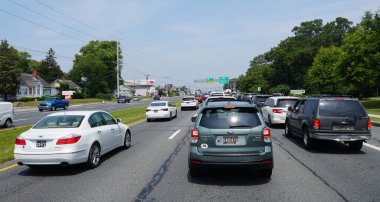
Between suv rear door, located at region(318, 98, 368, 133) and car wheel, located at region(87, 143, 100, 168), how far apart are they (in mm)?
6463

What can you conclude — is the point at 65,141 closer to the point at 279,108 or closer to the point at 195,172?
the point at 195,172

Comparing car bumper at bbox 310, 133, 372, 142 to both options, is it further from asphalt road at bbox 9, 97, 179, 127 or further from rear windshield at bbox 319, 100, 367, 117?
asphalt road at bbox 9, 97, 179, 127

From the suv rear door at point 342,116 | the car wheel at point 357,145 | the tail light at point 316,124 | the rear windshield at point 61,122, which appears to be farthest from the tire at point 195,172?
the car wheel at point 357,145

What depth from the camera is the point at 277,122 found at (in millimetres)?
17109

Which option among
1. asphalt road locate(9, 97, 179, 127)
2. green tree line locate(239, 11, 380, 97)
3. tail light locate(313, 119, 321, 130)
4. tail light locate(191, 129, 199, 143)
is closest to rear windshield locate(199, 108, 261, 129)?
tail light locate(191, 129, 199, 143)

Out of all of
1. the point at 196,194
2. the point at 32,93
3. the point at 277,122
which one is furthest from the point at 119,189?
the point at 32,93

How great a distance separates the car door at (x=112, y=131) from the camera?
32.9ft

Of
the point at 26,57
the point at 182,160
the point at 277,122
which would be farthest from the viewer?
the point at 26,57

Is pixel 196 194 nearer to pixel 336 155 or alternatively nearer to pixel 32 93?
pixel 336 155

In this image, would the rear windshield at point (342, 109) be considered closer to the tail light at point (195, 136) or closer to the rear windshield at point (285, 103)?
the tail light at point (195, 136)

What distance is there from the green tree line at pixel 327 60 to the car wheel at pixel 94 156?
35662mm

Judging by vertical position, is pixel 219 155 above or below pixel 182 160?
above

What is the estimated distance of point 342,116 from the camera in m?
10.5

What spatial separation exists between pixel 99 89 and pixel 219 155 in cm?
9260
